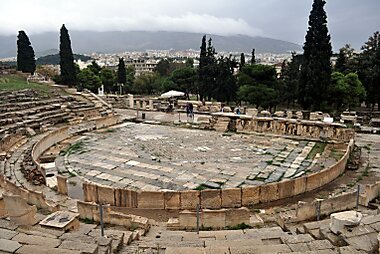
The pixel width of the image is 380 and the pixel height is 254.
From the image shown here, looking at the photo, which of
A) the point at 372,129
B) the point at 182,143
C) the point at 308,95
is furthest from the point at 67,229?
the point at 308,95

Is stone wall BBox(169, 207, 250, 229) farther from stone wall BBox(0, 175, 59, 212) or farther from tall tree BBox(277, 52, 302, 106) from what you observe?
tall tree BBox(277, 52, 302, 106)

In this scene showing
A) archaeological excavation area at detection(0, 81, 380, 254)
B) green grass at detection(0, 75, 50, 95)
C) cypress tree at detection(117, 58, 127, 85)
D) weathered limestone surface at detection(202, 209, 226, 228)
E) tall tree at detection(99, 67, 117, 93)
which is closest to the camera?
archaeological excavation area at detection(0, 81, 380, 254)

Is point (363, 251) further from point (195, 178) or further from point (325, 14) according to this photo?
point (325, 14)

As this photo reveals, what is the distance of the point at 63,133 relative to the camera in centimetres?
1897

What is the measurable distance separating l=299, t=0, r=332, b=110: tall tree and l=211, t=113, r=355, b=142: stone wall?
7.76 m

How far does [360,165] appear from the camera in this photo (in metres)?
14.2

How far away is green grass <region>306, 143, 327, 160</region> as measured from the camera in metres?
15.7

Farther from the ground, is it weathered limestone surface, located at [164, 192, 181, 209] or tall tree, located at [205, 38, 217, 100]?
tall tree, located at [205, 38, 217, 100]

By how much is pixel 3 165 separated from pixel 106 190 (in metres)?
6.39

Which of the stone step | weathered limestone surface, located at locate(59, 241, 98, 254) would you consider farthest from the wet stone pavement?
the stone step

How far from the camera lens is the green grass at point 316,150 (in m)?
15.7

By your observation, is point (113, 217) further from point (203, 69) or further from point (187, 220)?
point (203, 69)

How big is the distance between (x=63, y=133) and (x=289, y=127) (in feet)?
42.6

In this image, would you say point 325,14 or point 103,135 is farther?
point 325,14
